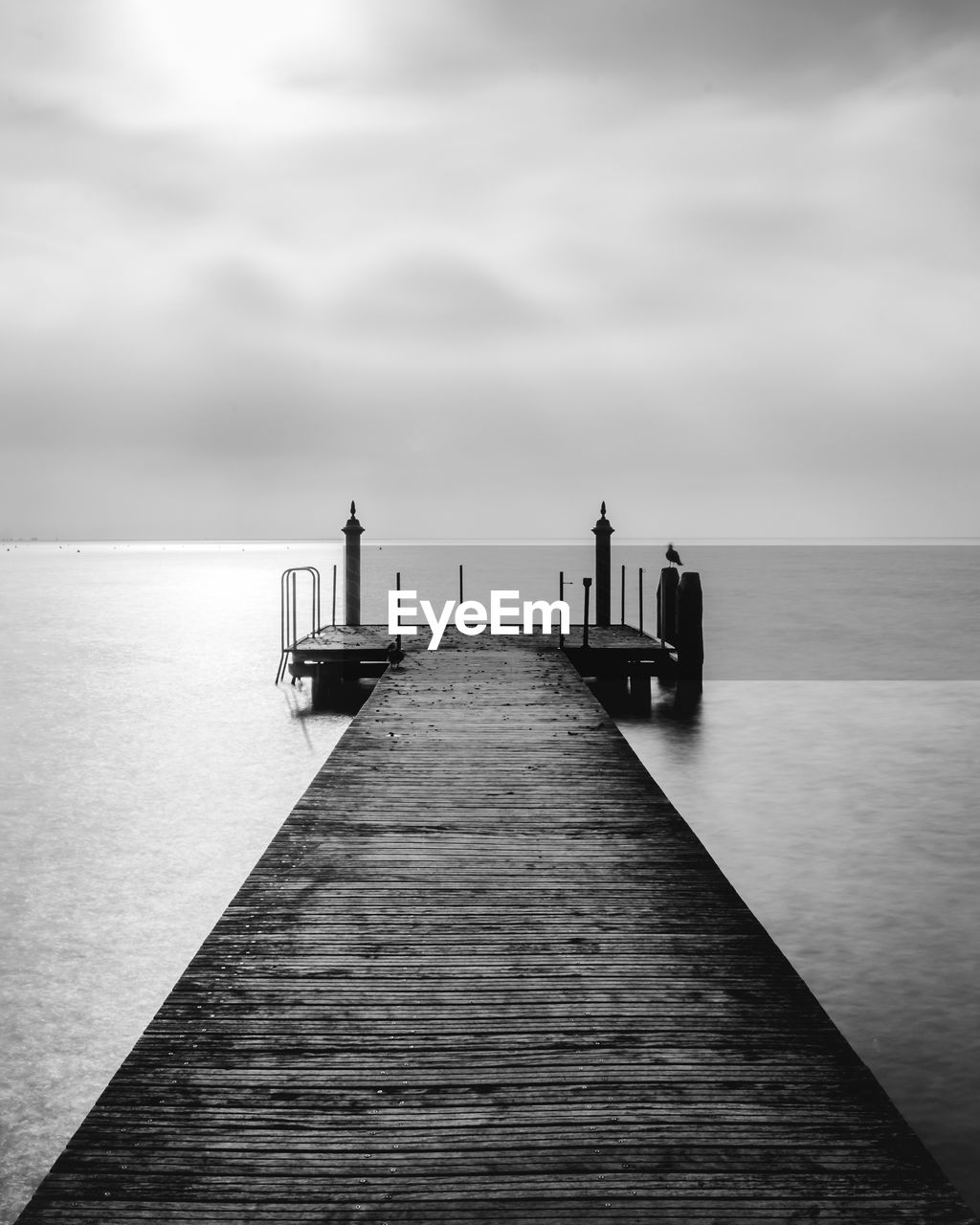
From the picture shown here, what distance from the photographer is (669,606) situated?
68.4 ft

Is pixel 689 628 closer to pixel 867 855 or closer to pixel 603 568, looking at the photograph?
pixel 603 568

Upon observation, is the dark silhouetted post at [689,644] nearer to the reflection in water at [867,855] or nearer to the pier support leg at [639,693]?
the reflection in water at [867,855]

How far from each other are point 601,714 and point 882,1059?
551 centimetres

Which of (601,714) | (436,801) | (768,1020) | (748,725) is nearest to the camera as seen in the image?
(768,1020)

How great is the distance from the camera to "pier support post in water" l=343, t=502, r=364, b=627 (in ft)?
67.8

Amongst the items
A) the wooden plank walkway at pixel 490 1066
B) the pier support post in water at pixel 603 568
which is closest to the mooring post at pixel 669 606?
the pier support post in water at pixel 603 568

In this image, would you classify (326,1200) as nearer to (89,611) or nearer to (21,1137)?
(21,1137)

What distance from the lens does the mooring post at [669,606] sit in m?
20.8

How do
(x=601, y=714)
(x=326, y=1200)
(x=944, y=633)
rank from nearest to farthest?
A: (x=326, y=1200) → (x=601, y=714) → (x=944, y=633)

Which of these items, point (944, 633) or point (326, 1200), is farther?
point (944, 633)

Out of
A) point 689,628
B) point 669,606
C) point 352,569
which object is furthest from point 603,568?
point 352,569

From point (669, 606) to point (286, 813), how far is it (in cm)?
1059

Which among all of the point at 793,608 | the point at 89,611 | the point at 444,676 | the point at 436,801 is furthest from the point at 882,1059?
the point at 89,611

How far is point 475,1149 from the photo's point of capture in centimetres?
341
